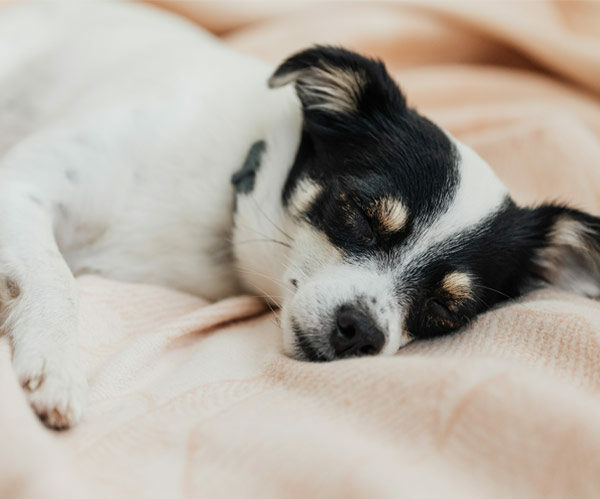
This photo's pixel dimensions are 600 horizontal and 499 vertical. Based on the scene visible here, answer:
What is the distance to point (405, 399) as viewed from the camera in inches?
35.3

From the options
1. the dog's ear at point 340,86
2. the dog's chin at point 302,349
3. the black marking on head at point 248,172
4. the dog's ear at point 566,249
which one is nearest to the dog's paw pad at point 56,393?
the dog's chin at point 302,349

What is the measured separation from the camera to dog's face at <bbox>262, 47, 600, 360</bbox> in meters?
1.24

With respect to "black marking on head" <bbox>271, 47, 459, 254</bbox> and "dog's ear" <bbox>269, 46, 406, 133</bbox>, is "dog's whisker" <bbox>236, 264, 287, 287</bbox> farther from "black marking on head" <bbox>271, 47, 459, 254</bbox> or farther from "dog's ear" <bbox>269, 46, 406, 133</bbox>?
"dog's ear" <bbox>269, 46, 406, 133</bbox>

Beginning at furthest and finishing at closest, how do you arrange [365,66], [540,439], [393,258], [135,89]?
[135,89] < [365,66] < [393,258] < [540,439]

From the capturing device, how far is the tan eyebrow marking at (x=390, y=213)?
1.29 m

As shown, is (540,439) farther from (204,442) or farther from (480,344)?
(204,442)

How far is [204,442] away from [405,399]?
28 cm

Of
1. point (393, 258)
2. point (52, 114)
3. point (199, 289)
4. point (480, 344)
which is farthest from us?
point (52, 114)

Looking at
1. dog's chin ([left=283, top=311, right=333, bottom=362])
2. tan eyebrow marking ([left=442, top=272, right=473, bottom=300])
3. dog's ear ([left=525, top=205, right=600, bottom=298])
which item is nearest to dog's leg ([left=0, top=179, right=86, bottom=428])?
dog's chin ([left=283, top=311, right=333, bottom=362])

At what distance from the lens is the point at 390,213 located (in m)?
1.30

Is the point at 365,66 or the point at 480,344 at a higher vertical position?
the point at 365,66

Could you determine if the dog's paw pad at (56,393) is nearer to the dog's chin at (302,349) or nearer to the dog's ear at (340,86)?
the dog's chin at (302,349)

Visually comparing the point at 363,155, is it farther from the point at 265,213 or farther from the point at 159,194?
the point at 159,194

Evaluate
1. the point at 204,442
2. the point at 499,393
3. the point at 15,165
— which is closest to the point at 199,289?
the point at 15,165
